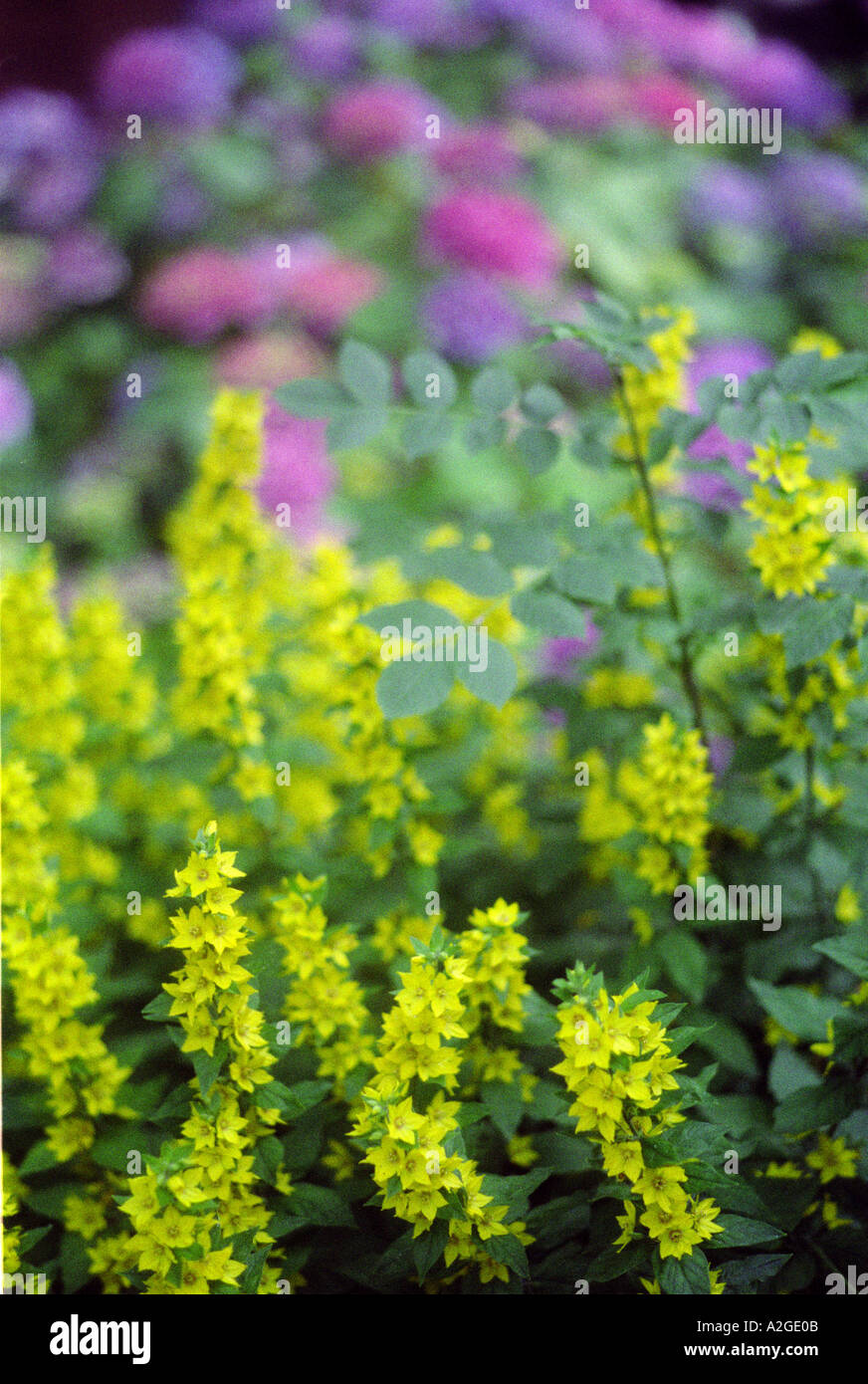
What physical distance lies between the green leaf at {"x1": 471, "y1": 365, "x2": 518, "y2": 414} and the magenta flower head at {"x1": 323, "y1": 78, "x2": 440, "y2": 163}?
2250 millimetres

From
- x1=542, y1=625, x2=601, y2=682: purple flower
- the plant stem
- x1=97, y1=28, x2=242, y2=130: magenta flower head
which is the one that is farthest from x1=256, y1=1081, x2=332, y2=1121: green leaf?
x1=97, y1=28, x2=242, y2=130: magenta flower head

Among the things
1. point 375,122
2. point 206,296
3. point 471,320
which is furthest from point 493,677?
point 375,122

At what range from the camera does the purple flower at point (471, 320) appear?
10.4 feet

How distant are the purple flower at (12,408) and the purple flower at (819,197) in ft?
7.94

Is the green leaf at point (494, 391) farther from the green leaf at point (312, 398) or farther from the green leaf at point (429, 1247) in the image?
the green leaf at point (429, 1247)

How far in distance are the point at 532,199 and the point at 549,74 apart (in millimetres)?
515

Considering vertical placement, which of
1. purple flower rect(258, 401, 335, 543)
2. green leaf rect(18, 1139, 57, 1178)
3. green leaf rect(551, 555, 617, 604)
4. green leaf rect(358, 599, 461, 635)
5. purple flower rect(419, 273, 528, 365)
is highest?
purple flower rect(419, 273, 528, 365)

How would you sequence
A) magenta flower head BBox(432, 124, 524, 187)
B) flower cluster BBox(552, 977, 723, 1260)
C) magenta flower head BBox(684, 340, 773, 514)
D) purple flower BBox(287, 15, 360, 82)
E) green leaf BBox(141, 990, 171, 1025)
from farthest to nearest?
purple flower BBox(287, 15, 360, 82), magenta flower head BBox(432, 124, 524, 187), magenta flower head BBox(684, 340, 773, 514), green leaf BBox(141, 990, 171, 1025), flower cluster BBox(552, 977, 723, 1260)

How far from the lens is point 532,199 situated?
11.5 feet

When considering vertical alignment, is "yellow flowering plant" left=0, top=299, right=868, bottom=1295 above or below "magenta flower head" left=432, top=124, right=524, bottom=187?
below

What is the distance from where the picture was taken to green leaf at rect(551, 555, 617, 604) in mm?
1253

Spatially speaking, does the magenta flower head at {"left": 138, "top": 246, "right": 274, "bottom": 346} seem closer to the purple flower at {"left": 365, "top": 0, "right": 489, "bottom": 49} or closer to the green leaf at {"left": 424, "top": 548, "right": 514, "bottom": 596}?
the purple flower at {"left": 365, "top": 0, "right": 489, "bottom": 49}

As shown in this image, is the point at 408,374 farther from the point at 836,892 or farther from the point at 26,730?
the point at 836,892
